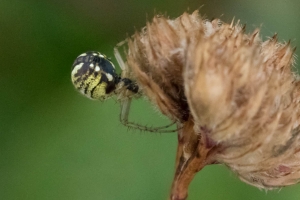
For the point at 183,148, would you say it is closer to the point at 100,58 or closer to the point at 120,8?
the point at 100,58

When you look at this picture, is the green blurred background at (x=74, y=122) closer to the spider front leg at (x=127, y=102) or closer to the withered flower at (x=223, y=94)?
the spider front leg at (x=127, y=102)

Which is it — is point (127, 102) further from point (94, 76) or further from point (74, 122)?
point (74, 122)

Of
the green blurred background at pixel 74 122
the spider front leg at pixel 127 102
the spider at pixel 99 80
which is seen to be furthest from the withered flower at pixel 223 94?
the green blurred background at pixel 74 122

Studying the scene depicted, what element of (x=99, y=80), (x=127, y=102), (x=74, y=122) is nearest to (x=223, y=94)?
(x=99, y=80)

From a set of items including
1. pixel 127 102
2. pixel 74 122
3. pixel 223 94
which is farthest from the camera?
pixel 74 122

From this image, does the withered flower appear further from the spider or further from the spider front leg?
the spider

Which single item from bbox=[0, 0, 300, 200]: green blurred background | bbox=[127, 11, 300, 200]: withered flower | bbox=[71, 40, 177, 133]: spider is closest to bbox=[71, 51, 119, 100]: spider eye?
bbox=[71, 40, 177, 133]: spider
